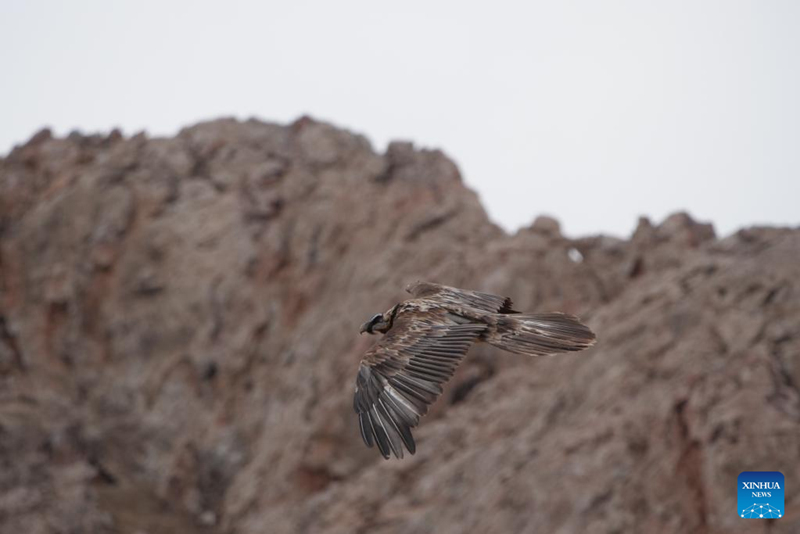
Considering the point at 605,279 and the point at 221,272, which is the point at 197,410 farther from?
the point at 605,279

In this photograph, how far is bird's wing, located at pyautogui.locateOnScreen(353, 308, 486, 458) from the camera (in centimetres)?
1220

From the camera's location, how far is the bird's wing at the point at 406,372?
12.2 metres

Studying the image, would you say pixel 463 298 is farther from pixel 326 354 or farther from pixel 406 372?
pixel 326 354

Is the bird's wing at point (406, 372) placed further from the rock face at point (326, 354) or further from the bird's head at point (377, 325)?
the rock face at point (326, 354)

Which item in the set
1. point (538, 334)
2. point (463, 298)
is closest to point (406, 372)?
point (538, 334)

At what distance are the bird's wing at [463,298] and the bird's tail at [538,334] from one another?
0.39 metres

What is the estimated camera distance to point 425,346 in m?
13.2

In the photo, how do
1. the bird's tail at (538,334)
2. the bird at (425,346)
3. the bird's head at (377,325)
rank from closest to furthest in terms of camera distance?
1. the bird at (425,346)
2. the bird's tail at (538,334)
3. the bird's head at (377,325)

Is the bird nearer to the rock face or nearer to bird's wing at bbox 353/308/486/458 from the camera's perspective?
bird's wing at bbox 353/308/486/458

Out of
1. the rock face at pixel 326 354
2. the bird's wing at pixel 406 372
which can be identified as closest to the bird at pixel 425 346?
the bird's wing at pixel 406 372

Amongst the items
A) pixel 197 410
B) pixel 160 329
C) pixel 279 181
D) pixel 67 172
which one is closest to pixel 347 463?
pixel 197 410

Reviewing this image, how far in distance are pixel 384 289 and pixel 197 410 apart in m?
5.42

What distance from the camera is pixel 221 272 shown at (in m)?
34.4

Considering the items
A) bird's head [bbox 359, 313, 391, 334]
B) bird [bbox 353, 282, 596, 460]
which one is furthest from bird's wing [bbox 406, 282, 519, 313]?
bird's head [bbox 359, 313, 391, 334]
